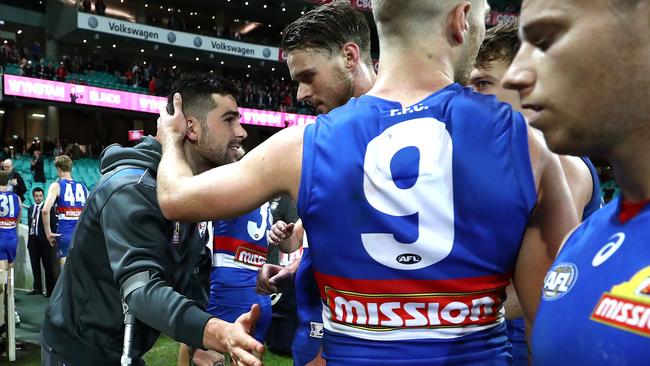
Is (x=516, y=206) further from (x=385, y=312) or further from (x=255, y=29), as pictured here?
(x=255, y=29)

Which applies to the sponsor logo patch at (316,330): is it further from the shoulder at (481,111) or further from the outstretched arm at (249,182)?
the shoulder at (481,111)

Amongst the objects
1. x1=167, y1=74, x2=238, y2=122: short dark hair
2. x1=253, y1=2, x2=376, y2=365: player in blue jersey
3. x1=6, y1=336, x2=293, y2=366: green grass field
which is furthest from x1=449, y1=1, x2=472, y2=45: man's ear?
x1=6, y1=336, x2=293, y2=366: green grass field

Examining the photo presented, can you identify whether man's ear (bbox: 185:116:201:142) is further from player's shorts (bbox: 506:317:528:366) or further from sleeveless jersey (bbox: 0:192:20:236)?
sleeveless jersey (bbox: 0:192:20:236)

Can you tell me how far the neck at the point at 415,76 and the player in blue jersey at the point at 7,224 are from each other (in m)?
8.15

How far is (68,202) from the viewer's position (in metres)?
8.92

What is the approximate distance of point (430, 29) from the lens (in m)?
1.42

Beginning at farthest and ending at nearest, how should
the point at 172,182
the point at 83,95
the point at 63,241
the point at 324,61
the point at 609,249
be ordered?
1. the point at 83,95
2. the point at 63,241
3. the point at 324,61
4. the point at 172,182
5. the point at 609,249

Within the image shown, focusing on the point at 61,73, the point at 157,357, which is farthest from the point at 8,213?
the point at 61,73

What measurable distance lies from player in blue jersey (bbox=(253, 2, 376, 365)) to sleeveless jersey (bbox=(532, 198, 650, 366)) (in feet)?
4.84

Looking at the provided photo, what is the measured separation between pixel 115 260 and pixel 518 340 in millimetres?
1523

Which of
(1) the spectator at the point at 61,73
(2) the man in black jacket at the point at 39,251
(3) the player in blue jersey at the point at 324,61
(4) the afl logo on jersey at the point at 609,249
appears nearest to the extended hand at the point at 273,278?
(3) the player in blue jersey at the point at 324,61

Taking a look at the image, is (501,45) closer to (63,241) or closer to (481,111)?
(481,111)

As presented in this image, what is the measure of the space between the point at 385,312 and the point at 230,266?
357 cm

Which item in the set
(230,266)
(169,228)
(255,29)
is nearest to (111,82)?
(255,29)
